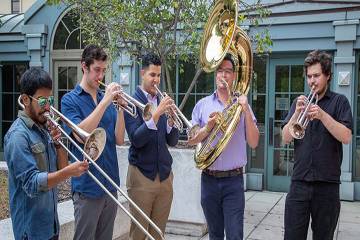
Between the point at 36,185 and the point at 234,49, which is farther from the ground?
the point at 234,49

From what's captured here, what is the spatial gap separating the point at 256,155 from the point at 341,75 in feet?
6.42

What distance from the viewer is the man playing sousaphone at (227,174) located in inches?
129

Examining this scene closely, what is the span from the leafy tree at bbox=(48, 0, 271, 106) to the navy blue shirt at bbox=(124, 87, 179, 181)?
1925 millimetres

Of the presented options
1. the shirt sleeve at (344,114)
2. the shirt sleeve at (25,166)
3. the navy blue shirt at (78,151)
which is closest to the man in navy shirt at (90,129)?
the navy blue shirt at (78,151)

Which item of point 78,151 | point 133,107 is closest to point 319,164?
point 133,107

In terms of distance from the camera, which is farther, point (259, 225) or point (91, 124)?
point (259, 225)

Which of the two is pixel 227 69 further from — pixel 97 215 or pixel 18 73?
pixel 18 73

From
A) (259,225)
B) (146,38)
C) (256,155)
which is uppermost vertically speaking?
(146,38)

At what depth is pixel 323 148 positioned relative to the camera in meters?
3.21

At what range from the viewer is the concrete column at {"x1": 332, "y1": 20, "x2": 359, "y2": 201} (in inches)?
274

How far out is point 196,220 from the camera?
16.6 feet

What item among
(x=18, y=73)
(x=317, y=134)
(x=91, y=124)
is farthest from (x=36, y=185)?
(x=18, y=73)

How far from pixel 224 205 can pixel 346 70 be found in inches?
181

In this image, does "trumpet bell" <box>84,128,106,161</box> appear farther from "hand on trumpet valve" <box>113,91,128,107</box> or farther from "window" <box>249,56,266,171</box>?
"window" <box>249,56,266,171</box>
